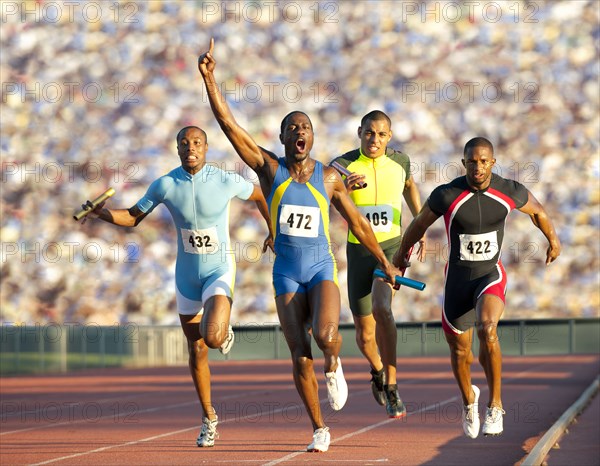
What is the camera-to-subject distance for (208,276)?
13531 mm

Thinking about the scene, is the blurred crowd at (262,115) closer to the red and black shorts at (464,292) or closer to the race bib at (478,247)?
the red and black shorts at (464,292)

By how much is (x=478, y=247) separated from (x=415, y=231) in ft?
1.76

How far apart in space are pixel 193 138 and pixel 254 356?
29850 mm

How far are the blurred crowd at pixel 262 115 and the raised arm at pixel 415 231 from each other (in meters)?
21.0

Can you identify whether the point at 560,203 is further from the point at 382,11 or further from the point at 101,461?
the point at 101,461

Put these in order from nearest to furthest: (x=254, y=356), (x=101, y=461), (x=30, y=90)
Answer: (x=101, y=461) → (x=30, y=90) → (x=254, y=356)

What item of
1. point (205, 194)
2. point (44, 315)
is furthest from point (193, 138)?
point (44, 315)

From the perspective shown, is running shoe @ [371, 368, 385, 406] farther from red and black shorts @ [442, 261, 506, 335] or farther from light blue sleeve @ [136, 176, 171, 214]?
light blue sleeve @ [136, 176, 171, 214]

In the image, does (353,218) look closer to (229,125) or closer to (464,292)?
(464,292)

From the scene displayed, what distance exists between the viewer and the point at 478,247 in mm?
12922

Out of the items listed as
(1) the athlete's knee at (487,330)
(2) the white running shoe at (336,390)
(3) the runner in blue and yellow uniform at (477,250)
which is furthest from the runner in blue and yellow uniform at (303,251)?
(1) the athlete's knee at (487,330)

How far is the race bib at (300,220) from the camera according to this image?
1252cm

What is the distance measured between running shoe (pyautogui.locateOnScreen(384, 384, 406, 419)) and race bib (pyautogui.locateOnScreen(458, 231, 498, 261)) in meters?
1.84

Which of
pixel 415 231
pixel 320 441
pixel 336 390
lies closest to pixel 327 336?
pixel 336 390
